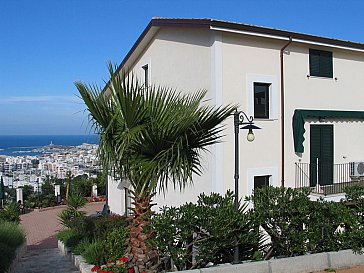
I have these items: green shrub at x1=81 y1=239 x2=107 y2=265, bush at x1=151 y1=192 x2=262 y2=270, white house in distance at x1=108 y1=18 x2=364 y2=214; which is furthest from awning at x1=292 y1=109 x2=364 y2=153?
green shrub at x1=81 y1=239 x2=107 y2=265

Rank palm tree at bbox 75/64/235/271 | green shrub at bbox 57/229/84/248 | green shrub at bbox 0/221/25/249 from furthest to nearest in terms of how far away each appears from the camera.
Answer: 1. green shrub at bbox 57/229/84/248
2. green shrub at bbox 0/221/25/249
3. palm tree at bbox 75/64/235/271

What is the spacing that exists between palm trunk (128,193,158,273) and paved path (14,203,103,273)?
2.94 meters

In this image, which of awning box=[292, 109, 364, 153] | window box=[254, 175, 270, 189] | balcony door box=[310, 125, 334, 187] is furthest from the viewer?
balcony door box=[310, 125, 334, 187]

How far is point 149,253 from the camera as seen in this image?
621cm

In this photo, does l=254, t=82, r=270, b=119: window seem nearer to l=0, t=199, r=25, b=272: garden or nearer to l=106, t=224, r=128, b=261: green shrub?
l=106, t=224, r=128, b=261: green shrub

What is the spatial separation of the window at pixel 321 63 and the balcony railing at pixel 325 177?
10.6 feet

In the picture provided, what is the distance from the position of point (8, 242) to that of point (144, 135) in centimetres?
674

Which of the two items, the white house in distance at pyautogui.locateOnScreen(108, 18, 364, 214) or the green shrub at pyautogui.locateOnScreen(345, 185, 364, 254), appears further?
the white house in distance at pyautogui.locateOnScreen(108, 18, 364, 214)

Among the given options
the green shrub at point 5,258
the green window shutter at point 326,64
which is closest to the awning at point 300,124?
the green window shutter at point 326,64

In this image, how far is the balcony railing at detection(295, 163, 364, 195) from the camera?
40.7ft

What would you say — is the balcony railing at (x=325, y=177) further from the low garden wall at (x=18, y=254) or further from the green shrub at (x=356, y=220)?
the low garden wall at (x=18, y=254)

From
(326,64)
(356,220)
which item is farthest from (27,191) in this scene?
(356,220)

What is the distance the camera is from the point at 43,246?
46.0ft

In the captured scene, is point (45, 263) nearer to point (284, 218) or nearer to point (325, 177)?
point (284, 218)
